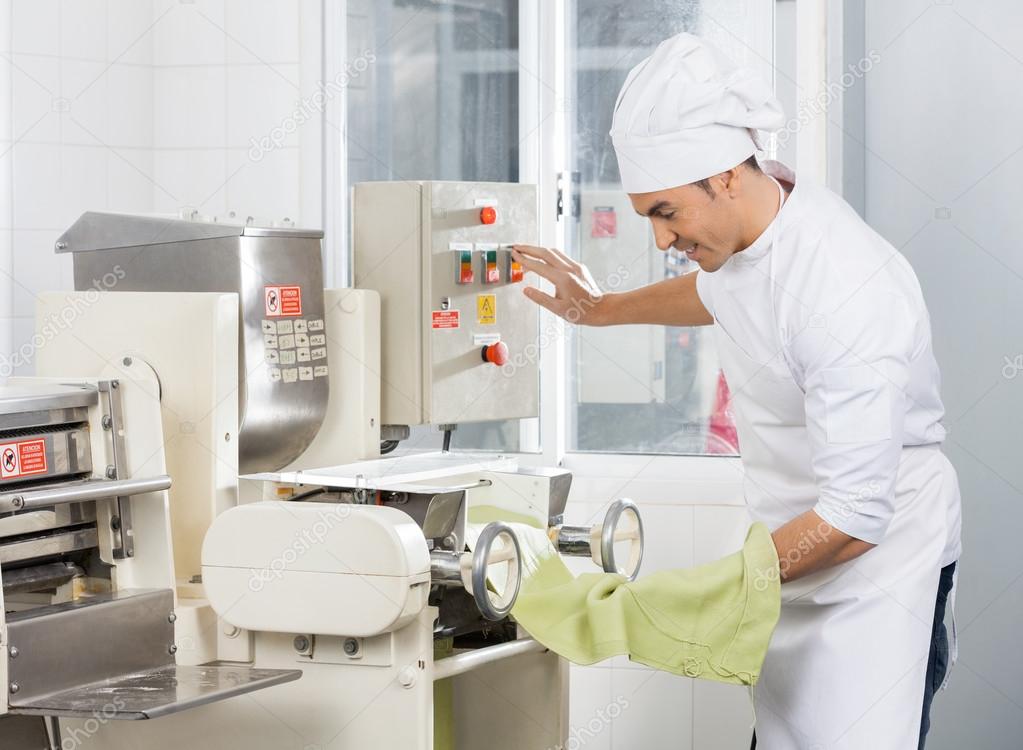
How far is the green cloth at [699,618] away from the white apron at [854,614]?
0.51 ft

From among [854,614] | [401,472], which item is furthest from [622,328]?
[854,614]

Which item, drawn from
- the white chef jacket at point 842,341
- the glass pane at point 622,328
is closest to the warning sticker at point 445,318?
the white chef jacket at point 842,341

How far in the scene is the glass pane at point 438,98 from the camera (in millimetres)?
3004

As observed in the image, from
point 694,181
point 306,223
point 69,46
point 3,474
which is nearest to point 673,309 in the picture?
point 694,181

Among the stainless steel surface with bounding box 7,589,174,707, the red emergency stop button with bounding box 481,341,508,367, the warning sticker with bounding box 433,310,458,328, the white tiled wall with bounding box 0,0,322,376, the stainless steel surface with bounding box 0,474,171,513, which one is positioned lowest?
the stainless steel surface with bounding box 7,589,174,707

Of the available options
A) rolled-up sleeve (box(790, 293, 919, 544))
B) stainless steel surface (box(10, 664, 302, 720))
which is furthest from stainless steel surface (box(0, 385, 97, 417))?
rolled-up sleeve (box(790, 293, 919, 544))

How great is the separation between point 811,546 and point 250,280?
100cm

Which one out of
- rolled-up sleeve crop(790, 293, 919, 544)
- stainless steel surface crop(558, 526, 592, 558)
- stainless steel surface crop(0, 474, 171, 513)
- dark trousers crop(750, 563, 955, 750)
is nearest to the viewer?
rolled-up sleeve crop(790, 293, 919, 544)

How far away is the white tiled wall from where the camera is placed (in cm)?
284

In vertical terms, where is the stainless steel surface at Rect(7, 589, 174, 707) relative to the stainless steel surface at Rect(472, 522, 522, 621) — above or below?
below

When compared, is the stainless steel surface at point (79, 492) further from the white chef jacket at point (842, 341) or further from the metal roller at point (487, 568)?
the white chef jacket at point (842, 341)

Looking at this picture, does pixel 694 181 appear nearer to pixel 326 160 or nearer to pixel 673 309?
pixel 673 309

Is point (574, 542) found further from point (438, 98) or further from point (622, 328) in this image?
point (438, 98)

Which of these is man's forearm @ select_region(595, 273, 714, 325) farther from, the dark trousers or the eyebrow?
the dark trousers
